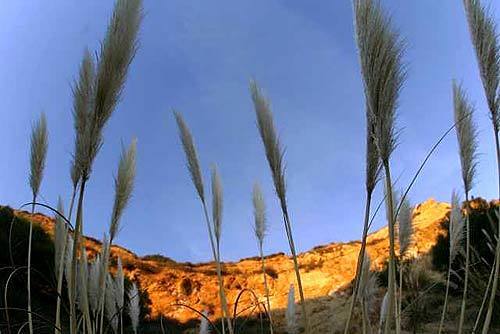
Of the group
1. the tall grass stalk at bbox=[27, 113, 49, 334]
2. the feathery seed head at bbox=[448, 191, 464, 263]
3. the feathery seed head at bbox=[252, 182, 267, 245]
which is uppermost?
the tall grass stalk at bbox=[27, 113, 49, 334]

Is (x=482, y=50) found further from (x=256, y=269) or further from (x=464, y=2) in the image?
(x=256, y=269)

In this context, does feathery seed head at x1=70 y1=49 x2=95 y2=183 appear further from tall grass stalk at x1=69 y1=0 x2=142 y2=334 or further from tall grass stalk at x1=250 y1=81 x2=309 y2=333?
tall grass stalk at x1=250 y1=81 x2=309 y2=333

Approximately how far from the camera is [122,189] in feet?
7.75

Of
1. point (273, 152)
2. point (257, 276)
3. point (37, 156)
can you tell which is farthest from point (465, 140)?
point (257, 276)

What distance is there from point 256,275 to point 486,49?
18456 mm

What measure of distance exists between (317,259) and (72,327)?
62.5ft

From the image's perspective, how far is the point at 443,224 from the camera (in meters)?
14.9

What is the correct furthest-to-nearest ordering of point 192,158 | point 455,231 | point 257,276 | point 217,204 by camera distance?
point 257,276
point 455,231
point 217,204
point 192,158

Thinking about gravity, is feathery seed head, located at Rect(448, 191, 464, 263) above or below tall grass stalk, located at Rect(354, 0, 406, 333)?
below

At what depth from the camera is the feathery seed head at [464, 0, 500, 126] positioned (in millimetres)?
2064

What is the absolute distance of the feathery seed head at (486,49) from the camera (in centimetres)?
206

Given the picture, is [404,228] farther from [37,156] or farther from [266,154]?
[37,156]

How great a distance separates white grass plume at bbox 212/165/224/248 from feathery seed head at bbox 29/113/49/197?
91cm

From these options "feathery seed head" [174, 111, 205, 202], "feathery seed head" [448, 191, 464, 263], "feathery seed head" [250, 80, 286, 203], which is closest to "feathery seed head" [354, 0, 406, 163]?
"feathery seed head" [250, 80, 286, 203]
